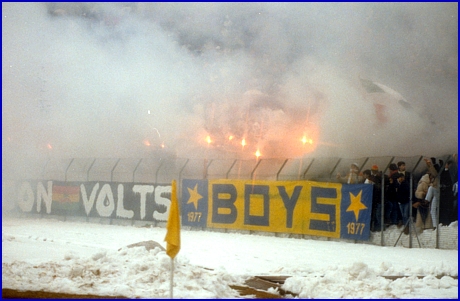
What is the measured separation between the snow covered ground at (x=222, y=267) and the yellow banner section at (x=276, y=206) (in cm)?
38

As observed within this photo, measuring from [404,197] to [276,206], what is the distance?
2.51 m

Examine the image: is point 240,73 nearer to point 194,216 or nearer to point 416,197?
point 194,216

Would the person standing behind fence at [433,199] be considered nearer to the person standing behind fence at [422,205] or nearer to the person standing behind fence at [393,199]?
the person standing behind fence at [422,205]

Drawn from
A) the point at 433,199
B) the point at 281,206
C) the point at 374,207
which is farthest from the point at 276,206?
the point at 433,199

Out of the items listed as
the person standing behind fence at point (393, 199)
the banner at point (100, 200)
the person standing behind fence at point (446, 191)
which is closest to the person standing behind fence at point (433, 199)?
the person standing behind fence at point (446, 191)

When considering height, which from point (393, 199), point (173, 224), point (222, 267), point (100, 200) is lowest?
point (222, 267)

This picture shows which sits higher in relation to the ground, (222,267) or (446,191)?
(446,191)

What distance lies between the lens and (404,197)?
34.7 ft

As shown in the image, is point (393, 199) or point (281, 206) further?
point (281, 206)

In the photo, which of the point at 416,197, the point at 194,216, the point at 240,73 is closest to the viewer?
the point at 416,197

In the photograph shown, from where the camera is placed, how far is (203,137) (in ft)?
48.5

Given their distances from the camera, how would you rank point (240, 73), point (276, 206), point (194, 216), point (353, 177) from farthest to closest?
point (240, 73) → point (194, 216) → point (276, 206) → point (353, 177)

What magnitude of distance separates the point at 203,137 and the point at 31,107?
13.8ft

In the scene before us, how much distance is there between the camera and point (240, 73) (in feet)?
44.5
